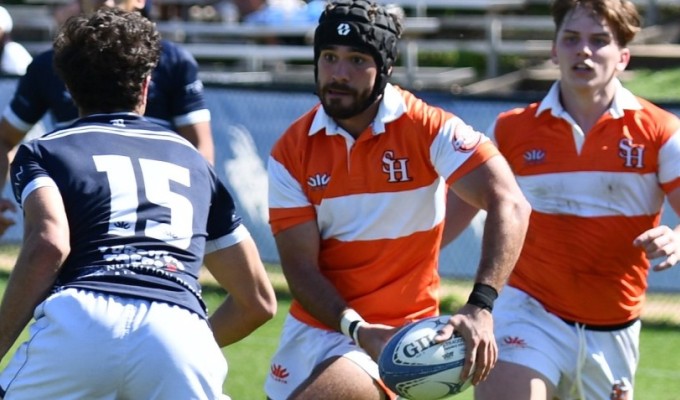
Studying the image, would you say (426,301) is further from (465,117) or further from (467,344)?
(465,117)

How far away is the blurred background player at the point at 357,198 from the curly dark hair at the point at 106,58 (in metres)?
0.92

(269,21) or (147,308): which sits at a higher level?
(147,308)

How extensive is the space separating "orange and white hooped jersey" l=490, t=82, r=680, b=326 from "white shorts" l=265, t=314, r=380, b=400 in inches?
44.4

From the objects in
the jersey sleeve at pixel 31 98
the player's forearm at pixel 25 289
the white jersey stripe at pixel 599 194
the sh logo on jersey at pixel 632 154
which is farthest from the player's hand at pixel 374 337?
the jersey sleeve at pixel 31 98

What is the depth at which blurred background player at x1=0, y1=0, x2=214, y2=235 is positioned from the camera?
728cm

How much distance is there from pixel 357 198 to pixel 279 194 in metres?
0.31

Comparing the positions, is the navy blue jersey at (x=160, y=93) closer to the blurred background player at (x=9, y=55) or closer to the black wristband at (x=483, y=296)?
the black wristband at (x=483, y=296)

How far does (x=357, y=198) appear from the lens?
5145 mm

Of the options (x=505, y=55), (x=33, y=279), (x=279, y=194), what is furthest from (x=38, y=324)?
(x=505, y=55)

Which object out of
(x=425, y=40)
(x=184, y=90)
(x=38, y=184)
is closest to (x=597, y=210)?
(x=184, y=90)

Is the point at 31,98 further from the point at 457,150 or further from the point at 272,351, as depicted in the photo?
the point at 457,150

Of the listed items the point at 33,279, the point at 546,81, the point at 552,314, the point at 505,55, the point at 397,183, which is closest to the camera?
the point at 33,279

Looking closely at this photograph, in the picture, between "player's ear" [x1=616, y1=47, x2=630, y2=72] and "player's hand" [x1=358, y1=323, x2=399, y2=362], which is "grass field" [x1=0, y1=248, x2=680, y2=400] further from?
"player's hand" [x1=358, y1=323, x2=399, y2=362]

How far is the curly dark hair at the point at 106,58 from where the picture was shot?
169 inches
